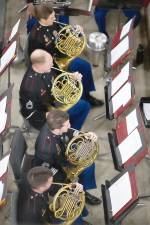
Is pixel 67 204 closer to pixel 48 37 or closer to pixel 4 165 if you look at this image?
pixel 4 165

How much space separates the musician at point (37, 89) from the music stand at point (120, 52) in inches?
21.0

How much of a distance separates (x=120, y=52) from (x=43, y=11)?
3.95 ft

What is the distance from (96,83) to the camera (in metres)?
7.59

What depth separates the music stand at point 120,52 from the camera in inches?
242

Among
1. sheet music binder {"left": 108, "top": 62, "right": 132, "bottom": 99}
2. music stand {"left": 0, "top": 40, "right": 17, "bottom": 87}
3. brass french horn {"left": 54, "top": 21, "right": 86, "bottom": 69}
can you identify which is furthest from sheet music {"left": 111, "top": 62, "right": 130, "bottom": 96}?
music stand {"left": 0, "top": 40, "right": 17, "bottom": 87}

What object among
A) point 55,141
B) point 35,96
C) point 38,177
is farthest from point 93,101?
point 38,177

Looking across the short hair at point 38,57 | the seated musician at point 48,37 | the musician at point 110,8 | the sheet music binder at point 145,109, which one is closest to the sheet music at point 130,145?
the sheet music binder at point 145,109

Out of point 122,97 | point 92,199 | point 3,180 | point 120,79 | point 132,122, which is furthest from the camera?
point 92,199

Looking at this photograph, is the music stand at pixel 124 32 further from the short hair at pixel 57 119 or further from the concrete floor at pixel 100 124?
the short hair at pixel 57 119

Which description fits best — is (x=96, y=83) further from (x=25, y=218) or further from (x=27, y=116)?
(x=25, y=218)

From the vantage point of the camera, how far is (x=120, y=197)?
4.77 metres

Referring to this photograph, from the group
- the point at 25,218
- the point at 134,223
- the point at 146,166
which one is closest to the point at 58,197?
the point at 25,218

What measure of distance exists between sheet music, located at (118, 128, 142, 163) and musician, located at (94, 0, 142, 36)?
323 cm

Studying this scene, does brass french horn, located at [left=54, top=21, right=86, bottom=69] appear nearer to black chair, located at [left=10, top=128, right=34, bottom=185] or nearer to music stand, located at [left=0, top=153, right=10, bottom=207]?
black chair, located at [left=10, top=128, right=34, bottom=185]
